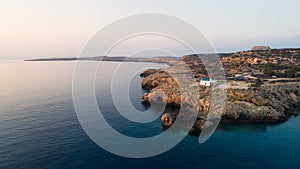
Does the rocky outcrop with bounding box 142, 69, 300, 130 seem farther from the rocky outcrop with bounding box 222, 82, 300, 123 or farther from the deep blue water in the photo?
the deep blue water

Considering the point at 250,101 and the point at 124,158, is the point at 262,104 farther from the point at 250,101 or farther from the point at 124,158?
the point at 124,158

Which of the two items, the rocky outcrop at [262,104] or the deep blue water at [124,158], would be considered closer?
the deep blue water at [124,158]

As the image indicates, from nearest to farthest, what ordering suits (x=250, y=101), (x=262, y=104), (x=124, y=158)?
1. (x=124, y=158)
2. (x=262, y=104)
3. (x=250, y=101)

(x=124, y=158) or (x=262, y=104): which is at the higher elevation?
(x=262, y=104)

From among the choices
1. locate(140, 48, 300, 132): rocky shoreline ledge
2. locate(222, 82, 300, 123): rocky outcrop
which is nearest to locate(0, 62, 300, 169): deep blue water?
locate(222, 82, 300, 123): rocky outcrop

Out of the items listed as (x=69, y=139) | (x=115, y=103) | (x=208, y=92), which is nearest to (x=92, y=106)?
(x=115, y=103)

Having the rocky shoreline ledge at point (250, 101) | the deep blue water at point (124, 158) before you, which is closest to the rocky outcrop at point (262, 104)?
the rocky shoreline ledge at point (250, 101)

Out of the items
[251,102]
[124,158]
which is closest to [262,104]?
[251,102]

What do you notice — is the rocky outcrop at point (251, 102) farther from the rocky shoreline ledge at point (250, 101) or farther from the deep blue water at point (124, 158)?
the deep blue water at point (124, 158)
